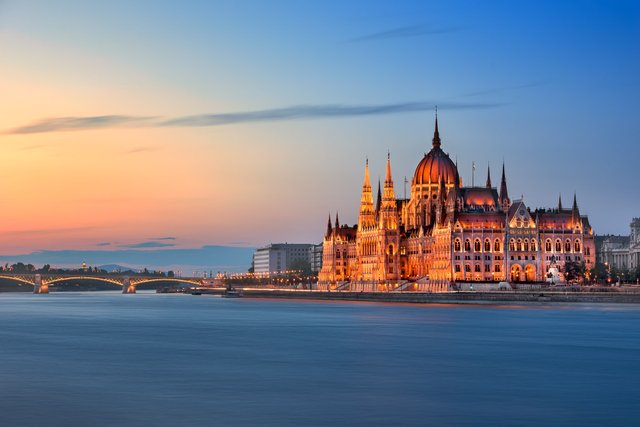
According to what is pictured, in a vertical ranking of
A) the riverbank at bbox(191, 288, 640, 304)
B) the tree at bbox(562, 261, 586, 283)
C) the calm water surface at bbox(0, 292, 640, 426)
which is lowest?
the calm water surface at bbox(0, 292, 640, 426)

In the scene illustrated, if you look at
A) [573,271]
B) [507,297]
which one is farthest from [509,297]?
[573,271]

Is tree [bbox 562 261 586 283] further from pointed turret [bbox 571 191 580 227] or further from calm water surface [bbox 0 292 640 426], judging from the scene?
calm water surface [bbox 0 292 640 426]

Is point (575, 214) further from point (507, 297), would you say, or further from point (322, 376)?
point (322, 376)

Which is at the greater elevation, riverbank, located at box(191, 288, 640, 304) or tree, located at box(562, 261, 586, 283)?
tree, located at box(562, 261, 586, 283)

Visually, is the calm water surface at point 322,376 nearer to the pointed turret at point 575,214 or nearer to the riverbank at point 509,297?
the riverbank at point 509,297

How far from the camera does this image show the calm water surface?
37.3 meters

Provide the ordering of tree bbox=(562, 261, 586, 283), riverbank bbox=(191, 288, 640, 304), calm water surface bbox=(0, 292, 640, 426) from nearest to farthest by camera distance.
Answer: calm water surface bbox=(0, 292, 640, 426), riverbank bbox=(191, 288, 640, 304), tree bbox=(562, 261, 586, 283)

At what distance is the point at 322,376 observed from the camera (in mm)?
49781

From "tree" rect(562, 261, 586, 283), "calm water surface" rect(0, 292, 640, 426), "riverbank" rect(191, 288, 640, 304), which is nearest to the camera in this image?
"calm water surface" rect(0, 292, 640, 426)

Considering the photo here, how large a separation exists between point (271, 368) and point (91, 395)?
1275 cm

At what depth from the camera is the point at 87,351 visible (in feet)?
211

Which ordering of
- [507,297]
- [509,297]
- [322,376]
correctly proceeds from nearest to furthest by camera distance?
[322,376], [509,297], [507,297]

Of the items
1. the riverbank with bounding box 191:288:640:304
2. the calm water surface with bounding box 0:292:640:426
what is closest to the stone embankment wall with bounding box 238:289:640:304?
the riverbank with bounding box 191:288:640:304

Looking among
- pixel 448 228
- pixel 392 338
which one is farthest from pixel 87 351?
pixel 448 228
